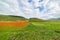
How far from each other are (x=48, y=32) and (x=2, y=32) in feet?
11.5

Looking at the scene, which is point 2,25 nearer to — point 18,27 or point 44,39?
point 18,27

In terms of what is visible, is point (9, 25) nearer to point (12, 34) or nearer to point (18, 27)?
point (18, 27)

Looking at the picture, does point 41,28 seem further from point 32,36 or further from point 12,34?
point 12,34

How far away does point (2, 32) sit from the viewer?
41.3 ft

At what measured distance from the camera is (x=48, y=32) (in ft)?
41.5

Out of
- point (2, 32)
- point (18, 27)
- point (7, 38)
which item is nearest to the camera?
point (7, 38)

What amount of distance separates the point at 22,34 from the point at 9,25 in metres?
2.52

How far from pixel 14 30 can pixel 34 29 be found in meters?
1.61

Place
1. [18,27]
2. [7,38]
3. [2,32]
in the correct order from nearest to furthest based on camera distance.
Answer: [7,38]
[2,32]
[18,27]

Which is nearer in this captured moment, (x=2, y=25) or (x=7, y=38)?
(x=7, y=38)

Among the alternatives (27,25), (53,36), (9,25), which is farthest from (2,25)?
(53,36)

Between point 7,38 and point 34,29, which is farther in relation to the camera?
point 34,29

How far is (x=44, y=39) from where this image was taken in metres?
11.9

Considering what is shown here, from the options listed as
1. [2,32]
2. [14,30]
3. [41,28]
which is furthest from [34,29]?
[2,32]
